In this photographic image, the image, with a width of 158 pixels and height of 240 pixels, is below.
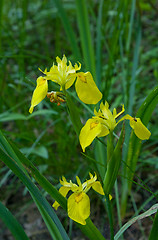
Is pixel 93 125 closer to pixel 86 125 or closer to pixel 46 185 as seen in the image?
pixel 86 125

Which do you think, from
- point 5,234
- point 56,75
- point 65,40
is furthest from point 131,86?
point 65,40

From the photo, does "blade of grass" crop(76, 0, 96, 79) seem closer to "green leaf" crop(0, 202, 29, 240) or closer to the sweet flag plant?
the sweet flag plant

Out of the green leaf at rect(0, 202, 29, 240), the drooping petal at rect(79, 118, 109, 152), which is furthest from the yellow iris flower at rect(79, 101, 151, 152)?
the green leaf at rect(0, 202, 29, 240)

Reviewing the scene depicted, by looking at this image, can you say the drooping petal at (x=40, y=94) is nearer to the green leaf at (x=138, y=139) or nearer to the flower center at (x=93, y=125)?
the flower center at (x=93, y=125)

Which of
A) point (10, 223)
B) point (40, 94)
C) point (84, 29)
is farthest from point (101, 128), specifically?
point (84, 29)

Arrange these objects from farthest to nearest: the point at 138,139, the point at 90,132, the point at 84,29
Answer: the point at 84,29, the point at 138,139, the point at 90,132

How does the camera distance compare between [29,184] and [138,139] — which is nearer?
[29,184]

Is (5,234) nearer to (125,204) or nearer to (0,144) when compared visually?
(125,204)

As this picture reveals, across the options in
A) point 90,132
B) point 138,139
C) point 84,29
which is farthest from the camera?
point 84,29

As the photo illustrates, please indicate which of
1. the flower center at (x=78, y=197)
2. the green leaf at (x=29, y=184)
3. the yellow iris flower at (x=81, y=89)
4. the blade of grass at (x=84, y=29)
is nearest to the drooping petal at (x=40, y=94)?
the yellow iris flower at (x=81, y=89)
